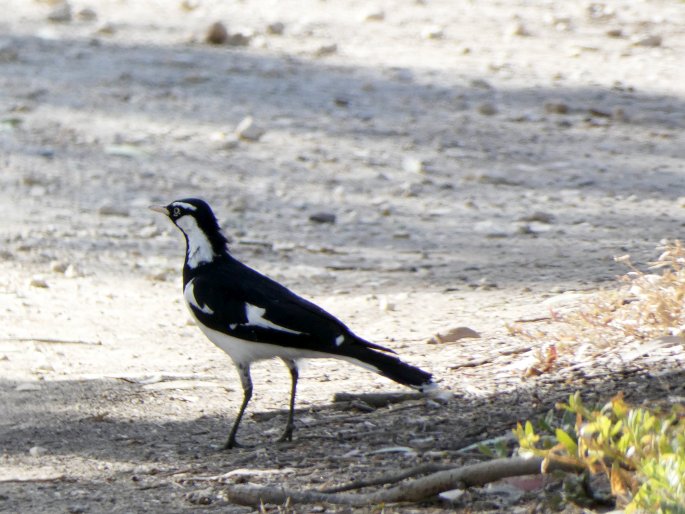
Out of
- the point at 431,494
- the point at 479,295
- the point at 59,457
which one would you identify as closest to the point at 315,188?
the point at 479,295

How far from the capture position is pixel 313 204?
8.62 m

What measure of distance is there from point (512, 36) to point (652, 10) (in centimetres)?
187

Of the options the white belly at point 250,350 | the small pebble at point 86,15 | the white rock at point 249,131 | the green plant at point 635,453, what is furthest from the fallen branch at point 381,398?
the small pebble at point 86,15

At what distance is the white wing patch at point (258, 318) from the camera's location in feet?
15.7

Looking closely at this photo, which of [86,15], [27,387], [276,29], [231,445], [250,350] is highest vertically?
[86,15]

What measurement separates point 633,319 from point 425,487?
5.24 ft

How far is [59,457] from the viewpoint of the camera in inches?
185

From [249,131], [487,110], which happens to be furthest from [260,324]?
[487,110]

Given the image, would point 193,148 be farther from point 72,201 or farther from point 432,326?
point 432,326

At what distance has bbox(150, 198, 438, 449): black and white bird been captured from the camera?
463 cm

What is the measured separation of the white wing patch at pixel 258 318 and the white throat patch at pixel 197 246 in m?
0.48

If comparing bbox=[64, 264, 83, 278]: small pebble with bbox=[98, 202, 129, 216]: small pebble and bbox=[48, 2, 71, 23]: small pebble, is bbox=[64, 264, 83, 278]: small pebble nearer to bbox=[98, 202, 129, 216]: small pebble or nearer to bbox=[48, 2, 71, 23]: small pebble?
bbox=[98, 202, 129, 216]: small pebble

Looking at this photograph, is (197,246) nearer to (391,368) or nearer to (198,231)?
(198,231)

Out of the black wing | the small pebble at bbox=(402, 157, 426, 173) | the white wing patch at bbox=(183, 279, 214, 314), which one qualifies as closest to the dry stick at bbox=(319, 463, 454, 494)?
the black wing
